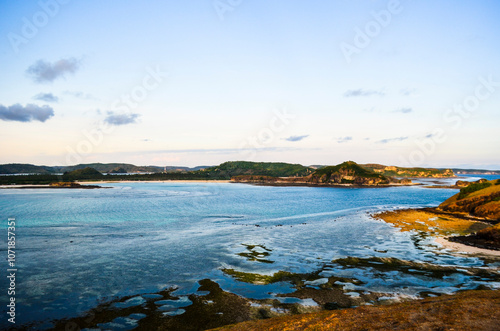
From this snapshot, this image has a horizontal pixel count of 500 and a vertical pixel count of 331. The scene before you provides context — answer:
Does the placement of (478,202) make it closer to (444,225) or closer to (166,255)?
(444,225)

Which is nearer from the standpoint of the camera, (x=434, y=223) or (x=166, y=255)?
(x=166, y=255)

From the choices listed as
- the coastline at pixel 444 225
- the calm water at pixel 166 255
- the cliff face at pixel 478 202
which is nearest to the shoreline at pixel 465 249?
the coastline at pixel 444 225

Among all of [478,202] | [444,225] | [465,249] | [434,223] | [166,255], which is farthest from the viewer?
[478,202]

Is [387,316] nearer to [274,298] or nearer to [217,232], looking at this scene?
[274,298]

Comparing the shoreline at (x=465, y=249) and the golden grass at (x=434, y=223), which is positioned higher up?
the shoreline at (x=465, y=249)

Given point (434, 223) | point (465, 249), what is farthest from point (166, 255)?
point (434, 223)

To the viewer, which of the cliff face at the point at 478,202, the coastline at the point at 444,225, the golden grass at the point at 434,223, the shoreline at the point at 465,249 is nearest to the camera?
the shoreline at the point at 465,249

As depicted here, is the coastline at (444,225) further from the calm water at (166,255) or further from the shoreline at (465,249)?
the calm water at (166,255)

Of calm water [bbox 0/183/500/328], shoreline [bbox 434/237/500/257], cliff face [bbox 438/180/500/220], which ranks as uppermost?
cliff face [bbox 438/180/500/220]

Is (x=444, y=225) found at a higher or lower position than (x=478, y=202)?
lower

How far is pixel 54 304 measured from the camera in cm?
1535

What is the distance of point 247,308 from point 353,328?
19.4ft

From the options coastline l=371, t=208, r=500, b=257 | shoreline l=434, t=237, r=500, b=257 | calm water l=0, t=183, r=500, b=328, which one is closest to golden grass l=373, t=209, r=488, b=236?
coastline l=371, t=208, r=500, b=257

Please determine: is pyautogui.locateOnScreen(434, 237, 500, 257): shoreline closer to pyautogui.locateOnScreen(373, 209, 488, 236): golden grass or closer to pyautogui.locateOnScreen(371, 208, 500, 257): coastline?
pyautogui.locateOnScreen(371, 208, 500, 257): coastline
